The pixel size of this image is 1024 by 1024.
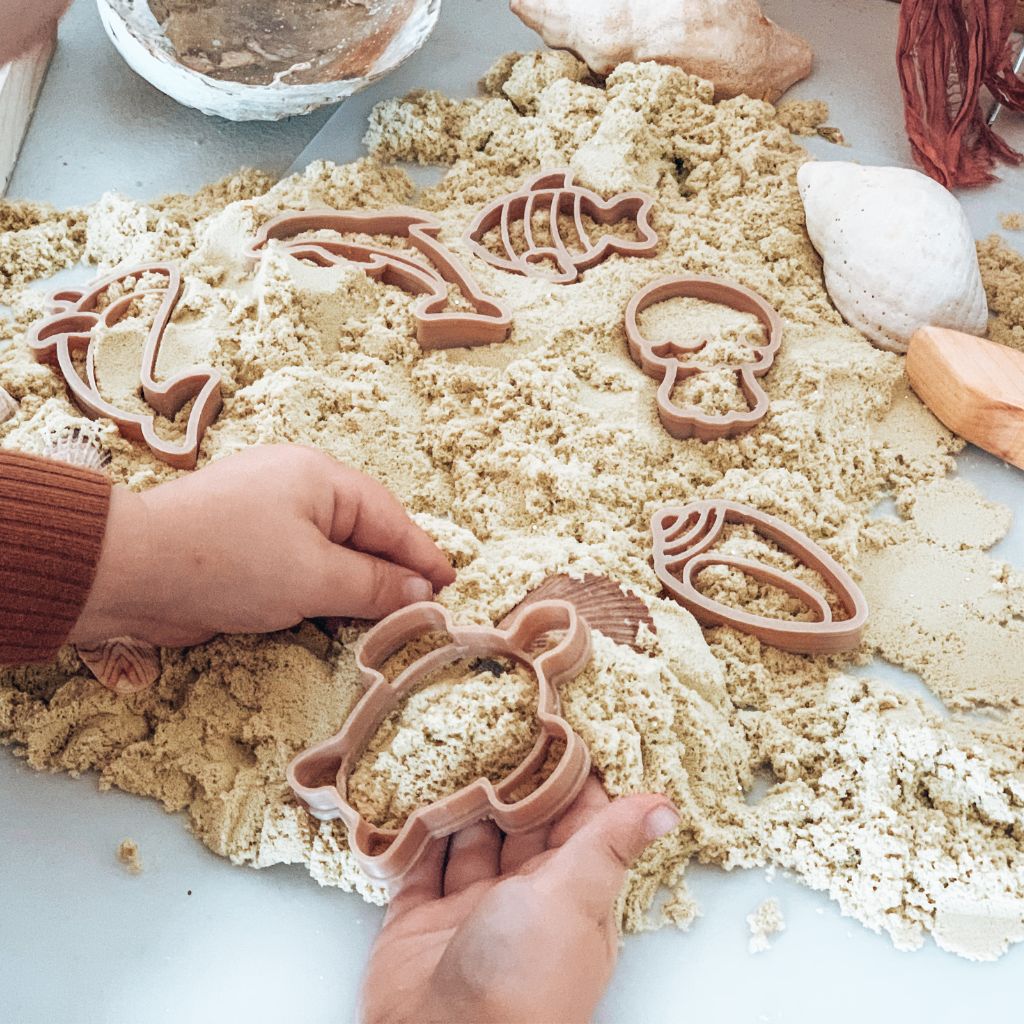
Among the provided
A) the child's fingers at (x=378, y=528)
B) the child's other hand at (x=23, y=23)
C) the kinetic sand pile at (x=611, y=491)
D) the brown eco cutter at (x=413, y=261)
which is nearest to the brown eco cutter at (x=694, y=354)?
the kinetic sand pile at (x=611, y=491)

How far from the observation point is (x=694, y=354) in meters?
0.97

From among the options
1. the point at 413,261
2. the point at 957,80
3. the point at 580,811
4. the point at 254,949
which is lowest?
the point at 254,949

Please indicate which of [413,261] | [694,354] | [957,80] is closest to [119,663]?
[413,261]

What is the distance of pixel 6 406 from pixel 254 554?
0.33 meters

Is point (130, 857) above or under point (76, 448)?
under

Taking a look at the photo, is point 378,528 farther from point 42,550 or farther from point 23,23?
point 23,23

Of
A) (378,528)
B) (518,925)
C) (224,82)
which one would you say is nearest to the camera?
(518,925)

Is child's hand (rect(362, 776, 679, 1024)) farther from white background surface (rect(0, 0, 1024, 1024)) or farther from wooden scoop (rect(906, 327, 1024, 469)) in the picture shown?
wooden scoop (rect(906, 327, 1024, 469))

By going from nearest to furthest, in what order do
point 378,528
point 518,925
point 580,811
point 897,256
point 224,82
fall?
point 518,925 < point 580,811 < point 378,528 < point 897,256 < point 224,82

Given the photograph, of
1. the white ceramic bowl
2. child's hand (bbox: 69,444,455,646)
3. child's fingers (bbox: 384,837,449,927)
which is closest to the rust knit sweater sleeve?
child's hand (bbox: 69,444,455,646)

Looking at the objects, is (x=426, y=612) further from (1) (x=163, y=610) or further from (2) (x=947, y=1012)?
(2) (x=947, y=1012)

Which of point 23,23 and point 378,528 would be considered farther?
point 23,23

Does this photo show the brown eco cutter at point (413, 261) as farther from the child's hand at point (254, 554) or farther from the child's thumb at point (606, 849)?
the child's thumb at point (606, 849)

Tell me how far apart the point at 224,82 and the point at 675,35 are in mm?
532
